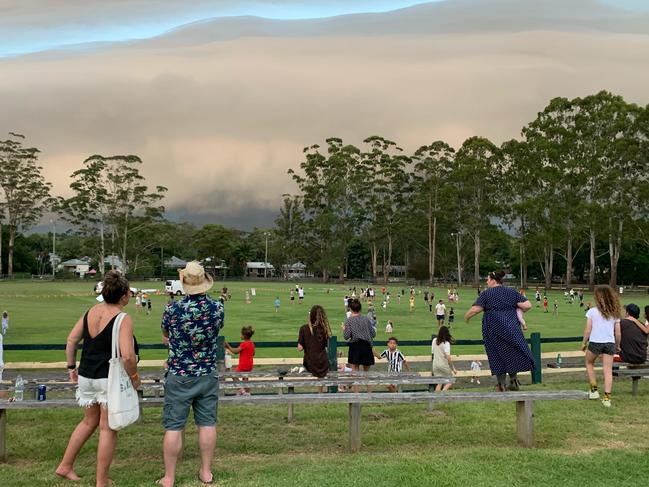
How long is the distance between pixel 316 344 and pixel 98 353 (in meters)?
3.71

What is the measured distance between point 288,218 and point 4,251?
51438 mm

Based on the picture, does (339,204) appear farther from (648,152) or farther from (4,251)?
(4,251)

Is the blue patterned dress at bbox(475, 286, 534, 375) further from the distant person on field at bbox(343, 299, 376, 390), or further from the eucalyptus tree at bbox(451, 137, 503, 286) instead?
the eucalyptus tree at bbox(451, 137, 503, 286)

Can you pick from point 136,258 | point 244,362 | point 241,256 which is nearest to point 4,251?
point 136,258

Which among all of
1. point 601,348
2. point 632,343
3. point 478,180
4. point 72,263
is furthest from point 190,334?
point 72,263

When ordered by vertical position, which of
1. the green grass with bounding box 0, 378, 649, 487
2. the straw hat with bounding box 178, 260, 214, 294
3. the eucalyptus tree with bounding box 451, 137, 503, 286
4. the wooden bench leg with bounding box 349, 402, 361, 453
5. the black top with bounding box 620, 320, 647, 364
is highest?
the eucalyptus tree with bounding box 451, 137, 503, 286

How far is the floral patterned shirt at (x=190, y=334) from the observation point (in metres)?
5.13

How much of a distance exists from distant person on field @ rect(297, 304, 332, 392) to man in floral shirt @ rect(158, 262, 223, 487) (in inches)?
123

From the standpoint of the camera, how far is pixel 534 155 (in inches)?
2923

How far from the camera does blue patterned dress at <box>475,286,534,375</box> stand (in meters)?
7.46

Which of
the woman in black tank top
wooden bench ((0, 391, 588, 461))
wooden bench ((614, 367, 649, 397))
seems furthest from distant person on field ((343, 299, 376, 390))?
the woman in black tank top

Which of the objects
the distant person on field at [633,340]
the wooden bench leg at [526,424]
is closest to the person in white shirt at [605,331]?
the distant person on field at [633,340]

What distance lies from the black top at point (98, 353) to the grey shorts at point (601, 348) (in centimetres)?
616

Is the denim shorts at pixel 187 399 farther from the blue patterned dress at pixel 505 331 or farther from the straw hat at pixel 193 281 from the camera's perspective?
the blue patterned dress at pixel 505 331
